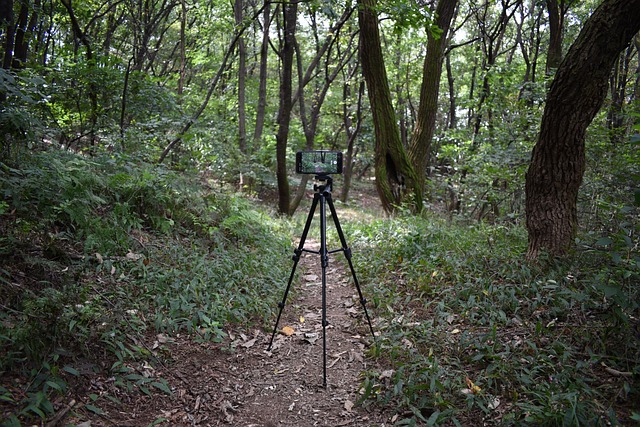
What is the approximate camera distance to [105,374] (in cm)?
277

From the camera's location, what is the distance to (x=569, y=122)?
4.26 metres

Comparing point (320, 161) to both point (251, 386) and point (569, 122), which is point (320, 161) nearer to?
point (251, 386)

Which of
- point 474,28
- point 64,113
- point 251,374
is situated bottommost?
point 251,374

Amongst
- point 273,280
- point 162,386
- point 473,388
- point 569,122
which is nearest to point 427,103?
point 569,122

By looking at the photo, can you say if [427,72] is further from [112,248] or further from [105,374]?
[105,374]

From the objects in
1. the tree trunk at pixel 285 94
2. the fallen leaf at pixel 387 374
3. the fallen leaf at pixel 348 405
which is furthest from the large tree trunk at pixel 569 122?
the tree trunk at pixel 285 94

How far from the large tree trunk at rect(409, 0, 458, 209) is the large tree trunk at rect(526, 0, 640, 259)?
4.39 metres

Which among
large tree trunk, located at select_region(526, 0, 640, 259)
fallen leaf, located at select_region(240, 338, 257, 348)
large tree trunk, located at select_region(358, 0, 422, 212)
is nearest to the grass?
fallen leaf, located at select_region(240, 338, 257, 348)

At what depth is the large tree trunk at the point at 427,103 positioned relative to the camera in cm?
891

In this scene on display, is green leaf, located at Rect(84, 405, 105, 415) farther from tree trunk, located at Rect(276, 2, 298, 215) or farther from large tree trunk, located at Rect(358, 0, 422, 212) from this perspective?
tree trunk, located at Rect(276, 2, 298, 215)

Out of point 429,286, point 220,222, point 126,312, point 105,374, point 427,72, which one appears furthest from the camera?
point 427,72

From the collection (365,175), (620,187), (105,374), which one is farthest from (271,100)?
(105,374)

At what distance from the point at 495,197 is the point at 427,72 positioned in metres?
3.34

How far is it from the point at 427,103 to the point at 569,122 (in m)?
5.07
